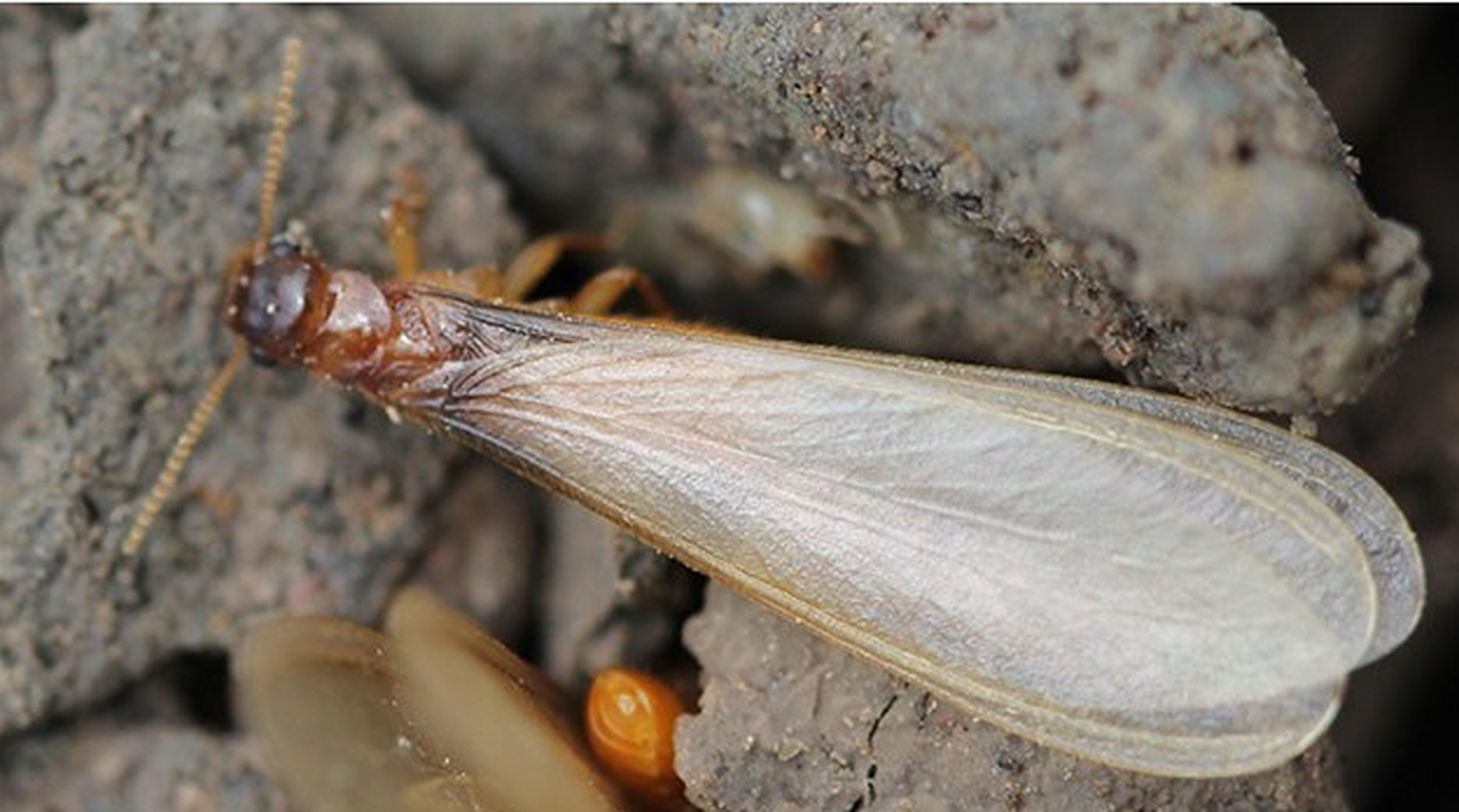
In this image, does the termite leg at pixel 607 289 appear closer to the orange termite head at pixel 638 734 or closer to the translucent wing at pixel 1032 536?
the translucent wing at pixel 1032 536

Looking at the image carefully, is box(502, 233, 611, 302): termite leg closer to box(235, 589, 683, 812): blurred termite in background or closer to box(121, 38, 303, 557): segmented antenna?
box(121, 38, 303, 557): segmented antenna

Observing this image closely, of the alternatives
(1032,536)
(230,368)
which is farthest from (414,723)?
(1032,536)

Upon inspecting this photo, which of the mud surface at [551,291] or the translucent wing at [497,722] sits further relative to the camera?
the translucent wing at [497,722]

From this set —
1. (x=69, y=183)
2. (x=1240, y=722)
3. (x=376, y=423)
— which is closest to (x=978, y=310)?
(x=1240, y=722)

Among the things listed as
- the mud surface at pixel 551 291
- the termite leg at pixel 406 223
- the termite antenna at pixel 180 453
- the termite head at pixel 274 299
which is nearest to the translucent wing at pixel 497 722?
the mud surface at pixel 551 291

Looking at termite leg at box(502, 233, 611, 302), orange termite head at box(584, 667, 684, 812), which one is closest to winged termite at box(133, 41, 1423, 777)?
orange termite head at box(584, 667, 684, 812)

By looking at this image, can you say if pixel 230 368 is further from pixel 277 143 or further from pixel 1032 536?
pixel 1032 536
